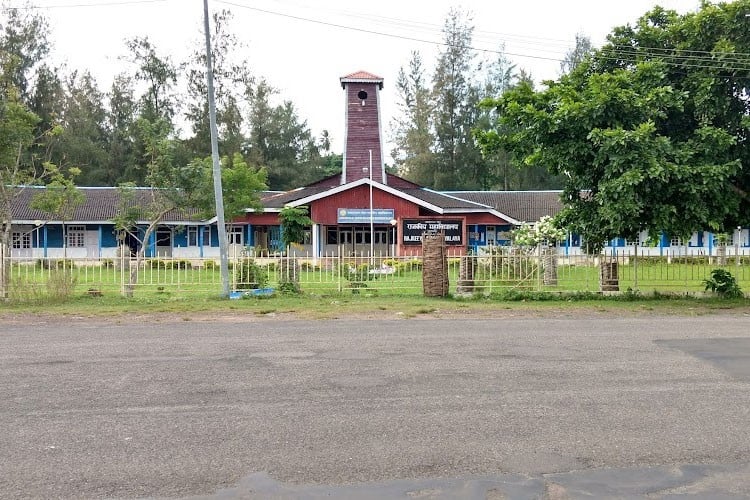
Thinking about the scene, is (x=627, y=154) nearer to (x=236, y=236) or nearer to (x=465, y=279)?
(x=465, y=279)

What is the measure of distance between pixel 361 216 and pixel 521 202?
44.4ft

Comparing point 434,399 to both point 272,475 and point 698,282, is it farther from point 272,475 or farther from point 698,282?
point 698,282

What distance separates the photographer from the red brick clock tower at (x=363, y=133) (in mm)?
37625

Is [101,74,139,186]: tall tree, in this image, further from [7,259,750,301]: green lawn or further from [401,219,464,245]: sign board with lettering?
[7,259,750,301]: green lawn

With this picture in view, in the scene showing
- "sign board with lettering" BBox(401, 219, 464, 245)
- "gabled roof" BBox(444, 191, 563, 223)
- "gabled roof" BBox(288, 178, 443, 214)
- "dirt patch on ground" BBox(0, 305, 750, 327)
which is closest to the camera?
"dirt patch on ground" BBox(0, 305, 750, 327)

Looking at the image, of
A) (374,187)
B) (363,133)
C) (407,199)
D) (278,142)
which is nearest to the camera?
(374,187)

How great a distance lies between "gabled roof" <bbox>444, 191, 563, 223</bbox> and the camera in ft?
135

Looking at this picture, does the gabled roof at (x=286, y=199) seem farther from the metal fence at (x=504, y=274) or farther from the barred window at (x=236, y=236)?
the metal fence at (x=504, y=274)

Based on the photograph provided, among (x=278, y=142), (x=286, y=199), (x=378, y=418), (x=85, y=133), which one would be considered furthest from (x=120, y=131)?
(x=378, y=418)

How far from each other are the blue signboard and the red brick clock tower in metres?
4.00

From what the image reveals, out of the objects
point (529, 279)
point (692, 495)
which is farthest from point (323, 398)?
point (529, 279)

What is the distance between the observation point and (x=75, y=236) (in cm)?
3691

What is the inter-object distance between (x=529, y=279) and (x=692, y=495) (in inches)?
521

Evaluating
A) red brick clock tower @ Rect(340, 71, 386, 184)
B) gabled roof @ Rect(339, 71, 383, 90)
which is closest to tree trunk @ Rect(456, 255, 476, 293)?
red brick clock tower @ Rect(340, 71, 386, 184)
